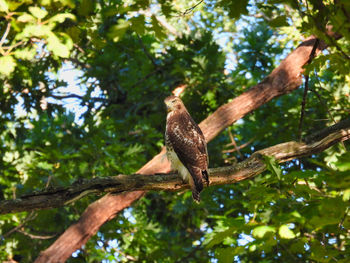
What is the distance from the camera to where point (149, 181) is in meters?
3.94

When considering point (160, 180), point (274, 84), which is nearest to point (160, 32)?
point (160, 180)

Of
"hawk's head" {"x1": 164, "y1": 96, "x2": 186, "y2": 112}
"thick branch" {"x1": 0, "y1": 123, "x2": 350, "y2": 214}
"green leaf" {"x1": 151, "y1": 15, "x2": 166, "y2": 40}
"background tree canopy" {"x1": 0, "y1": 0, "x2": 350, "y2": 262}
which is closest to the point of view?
"green leaf" {"x1": 151, "y1": 15, "x2": 166, "y2": 40}

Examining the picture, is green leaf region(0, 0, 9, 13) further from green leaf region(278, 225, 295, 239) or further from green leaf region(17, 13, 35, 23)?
green leaf region(278, 225, 295, 239)

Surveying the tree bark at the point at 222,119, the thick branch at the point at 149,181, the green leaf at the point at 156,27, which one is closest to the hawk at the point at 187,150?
the thick branch at the point at 149,181

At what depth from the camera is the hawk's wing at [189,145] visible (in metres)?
4.49

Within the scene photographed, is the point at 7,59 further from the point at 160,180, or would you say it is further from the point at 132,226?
the point at 132,226

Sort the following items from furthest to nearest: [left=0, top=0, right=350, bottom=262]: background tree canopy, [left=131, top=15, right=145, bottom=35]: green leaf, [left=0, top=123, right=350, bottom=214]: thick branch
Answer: [left=0, top=0, right=350, bottom=262]: background tree canopy → [left=0, top=123, right=350, bottom=214]: thick branch → [left=131, top=15, right=145, bottom=35]: green leaf

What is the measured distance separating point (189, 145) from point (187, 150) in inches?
3.6

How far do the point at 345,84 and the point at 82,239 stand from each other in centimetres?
550

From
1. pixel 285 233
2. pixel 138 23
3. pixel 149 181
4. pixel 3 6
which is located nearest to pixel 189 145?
pixel 149 181

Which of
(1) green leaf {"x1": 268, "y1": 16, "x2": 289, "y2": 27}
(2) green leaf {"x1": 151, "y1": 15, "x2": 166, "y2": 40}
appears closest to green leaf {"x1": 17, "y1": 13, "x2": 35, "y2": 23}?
(2) green leaf {"x1": 151, "y1": 15, "x2": 166, "y2": 40}

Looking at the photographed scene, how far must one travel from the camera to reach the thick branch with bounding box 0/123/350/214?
361 cm

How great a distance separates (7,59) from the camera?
2734mm

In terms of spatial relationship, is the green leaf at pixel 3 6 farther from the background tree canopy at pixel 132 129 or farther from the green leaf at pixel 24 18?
the background tree canopy at pixel 132 129
